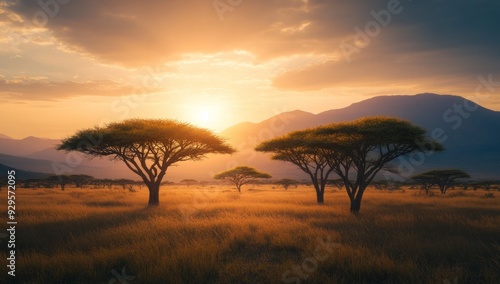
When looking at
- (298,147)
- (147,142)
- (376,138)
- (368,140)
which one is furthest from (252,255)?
Answer: (298,147)

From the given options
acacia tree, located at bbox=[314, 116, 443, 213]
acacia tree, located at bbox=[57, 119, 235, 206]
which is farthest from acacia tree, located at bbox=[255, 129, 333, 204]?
acacia tree, located at bbox=[57, 119, 235, 206]

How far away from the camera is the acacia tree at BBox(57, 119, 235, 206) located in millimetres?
21906

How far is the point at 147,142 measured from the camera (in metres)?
22.9

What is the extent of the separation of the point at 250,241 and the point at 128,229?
17.1ft

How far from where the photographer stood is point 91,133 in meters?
22.5

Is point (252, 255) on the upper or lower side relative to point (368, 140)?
lower

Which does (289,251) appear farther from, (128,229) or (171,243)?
(128,229)

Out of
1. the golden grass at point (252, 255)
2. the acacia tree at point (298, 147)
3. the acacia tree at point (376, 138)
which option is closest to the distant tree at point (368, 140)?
the acacia tree at point (376, 138)

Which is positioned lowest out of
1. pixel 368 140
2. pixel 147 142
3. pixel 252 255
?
pixel 252 255

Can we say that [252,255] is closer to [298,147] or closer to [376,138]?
[376,138]

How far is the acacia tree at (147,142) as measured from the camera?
21.9m

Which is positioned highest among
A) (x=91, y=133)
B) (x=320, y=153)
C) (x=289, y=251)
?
(x=91, y=133)

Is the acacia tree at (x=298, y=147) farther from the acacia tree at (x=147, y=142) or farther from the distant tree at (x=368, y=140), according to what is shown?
the acacia tree at (x=147, y=142)

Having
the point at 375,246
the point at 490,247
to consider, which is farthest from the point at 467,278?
the point at 490,247
